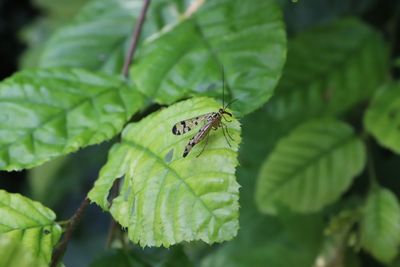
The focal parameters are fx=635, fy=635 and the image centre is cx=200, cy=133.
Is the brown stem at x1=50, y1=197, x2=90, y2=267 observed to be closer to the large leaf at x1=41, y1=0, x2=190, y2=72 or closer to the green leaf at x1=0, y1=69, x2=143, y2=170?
the green leaf at x1=0, y1=69, x2=143, y2=170

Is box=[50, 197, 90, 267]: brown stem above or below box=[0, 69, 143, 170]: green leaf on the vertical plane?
below

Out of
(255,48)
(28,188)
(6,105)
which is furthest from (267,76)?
(28,188)

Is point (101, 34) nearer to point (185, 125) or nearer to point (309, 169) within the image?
point (309, 169)

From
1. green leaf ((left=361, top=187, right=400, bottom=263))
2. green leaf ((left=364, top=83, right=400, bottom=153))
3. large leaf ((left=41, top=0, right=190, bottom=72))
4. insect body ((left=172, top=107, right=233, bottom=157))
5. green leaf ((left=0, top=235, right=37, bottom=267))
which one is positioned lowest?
green leaf ((left=361, top=187, right=400, bottom=263))

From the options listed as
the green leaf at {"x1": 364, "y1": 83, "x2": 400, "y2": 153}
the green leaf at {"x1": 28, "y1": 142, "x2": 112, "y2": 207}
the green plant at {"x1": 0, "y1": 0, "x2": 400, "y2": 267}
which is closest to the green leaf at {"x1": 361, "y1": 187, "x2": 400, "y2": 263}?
the green plant at {"x1": 0, "y1": 0, "x2": 400, "y2": 267}

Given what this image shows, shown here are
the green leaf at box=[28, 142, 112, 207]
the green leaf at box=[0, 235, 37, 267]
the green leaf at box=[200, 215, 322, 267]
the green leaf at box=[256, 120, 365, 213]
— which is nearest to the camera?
the green leaf at box=[0, 235, 37, 267]

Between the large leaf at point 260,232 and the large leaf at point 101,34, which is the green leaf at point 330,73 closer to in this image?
the large leaf at point 260,232

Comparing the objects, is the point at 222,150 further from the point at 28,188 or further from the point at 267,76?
the point at 28,188

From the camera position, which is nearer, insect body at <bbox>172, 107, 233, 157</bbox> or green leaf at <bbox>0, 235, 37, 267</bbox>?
green leaf at <bbox>0, 235, 37, 267</bbox>
